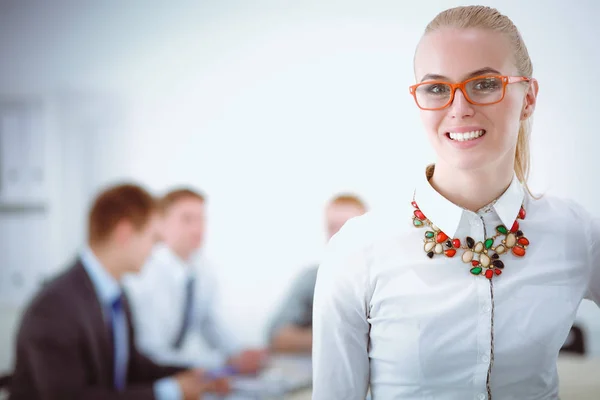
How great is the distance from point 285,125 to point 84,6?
1149 millimetres

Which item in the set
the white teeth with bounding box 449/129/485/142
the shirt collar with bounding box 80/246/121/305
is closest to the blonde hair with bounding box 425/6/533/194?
the white teeth with bounding box 449/129/485/142

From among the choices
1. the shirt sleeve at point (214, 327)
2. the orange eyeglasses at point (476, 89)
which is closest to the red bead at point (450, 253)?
the orange eyeglasses at point (476, 89)

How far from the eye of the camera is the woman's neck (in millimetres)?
954

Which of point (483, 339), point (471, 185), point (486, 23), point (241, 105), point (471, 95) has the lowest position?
point (483, 339)

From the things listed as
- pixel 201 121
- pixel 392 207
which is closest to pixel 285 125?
pixel 201 121

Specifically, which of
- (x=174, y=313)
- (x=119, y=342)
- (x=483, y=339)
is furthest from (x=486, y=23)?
(x=174, y=313)

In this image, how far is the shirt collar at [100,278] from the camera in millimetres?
2344

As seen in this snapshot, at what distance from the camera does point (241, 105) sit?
2.91 meters

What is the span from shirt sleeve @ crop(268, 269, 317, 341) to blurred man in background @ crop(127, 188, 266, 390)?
0.54 feet

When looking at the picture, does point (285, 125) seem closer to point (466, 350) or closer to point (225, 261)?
point (225, 261)

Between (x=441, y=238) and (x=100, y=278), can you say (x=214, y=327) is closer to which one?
(x=100, y=278)

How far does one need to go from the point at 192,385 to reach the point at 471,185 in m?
1.82

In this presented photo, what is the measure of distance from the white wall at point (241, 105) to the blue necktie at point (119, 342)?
601 mm

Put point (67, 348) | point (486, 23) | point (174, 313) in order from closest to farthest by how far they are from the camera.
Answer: point (486, 23) < point (67, 348) < point (174, 313)
